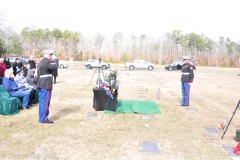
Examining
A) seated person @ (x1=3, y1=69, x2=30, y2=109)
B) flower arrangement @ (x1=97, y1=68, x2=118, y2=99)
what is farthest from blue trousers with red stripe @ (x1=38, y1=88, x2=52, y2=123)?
flower arrangement @ (x1=97, y1=68, x2=118, y2=99)

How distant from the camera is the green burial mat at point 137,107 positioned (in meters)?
6.45

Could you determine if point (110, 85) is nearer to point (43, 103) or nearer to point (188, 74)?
point (43, 103)

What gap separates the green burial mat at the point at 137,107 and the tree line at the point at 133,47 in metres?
37.2

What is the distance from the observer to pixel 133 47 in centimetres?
4997

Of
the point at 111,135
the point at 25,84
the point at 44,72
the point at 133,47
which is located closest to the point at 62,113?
the point at 44,72

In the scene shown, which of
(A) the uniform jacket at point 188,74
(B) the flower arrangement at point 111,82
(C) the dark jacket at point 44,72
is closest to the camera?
(C) the dark jacket at point 44,72

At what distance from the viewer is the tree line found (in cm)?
4753

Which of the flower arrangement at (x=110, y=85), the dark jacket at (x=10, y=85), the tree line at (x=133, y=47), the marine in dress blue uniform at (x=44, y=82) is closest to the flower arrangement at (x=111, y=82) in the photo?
the flower arrangement at (x=110, y=85)

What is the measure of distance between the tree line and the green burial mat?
37.2m

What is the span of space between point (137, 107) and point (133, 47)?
43.9 meters

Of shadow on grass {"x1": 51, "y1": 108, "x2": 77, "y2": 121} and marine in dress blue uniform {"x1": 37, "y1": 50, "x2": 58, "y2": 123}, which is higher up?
marine in dress blue uniform {"x1": 37, "y1": 50, "x2": 58, "y2": 123}

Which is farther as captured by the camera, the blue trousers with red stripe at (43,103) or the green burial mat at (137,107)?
the green burial mat at (137,107)

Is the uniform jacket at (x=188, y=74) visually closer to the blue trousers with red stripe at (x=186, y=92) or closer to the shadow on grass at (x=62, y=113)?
the blue trousers with red stripe at (x=186, y=92)

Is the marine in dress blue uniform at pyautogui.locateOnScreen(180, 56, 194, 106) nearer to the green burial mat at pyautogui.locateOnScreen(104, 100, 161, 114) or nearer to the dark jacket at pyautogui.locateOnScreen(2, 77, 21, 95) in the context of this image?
the green burial mat at pyautogui.locateOnScreen(104, 100, 161, 114)
